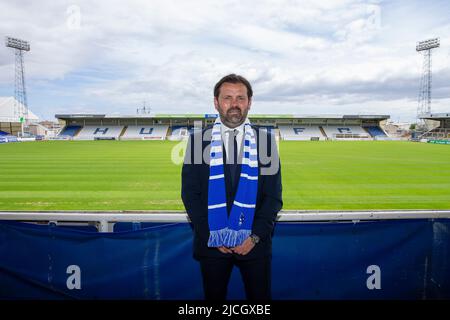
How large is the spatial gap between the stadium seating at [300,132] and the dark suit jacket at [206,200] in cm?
5188

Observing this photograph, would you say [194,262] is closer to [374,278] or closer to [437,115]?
[374,278]

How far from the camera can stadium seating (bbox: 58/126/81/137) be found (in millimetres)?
53334

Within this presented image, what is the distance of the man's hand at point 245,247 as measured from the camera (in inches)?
91.3

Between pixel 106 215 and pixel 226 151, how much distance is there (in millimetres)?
1384

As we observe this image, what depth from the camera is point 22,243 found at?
2.95 metres

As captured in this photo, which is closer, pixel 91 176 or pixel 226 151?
pixel 226 151

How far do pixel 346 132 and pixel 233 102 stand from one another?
59.1 meters

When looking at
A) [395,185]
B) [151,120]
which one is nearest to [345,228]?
[395,185]

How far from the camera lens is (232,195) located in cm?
243

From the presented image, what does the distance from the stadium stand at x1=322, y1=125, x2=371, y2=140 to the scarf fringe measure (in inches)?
2163
